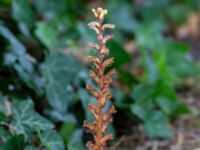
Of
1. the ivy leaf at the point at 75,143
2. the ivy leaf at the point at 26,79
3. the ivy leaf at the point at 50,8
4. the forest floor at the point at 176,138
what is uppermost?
the ivy leaf at the point at 50,8

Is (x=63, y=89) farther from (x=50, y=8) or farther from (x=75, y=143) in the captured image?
(x=50, y=8)

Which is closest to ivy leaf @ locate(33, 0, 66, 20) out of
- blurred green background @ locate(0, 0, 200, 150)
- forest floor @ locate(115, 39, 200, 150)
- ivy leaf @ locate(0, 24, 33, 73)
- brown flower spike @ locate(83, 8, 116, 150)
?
blurred green background @ locate(0, 0, 200, 150)

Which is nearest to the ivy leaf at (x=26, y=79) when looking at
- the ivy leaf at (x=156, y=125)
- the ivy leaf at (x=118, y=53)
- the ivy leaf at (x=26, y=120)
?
the ivy leaf at (x=26, y=120)

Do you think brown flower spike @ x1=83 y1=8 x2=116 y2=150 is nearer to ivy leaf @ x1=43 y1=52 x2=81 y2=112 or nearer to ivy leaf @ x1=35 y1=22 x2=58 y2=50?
ivy leaf @ x1=43 y1=52 x2=81 y2=112

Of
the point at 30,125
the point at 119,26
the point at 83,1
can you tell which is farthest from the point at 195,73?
the point at 83,1

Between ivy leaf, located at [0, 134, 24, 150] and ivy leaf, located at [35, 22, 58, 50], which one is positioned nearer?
ivy leaf, located at [0, 134, 24, 150]

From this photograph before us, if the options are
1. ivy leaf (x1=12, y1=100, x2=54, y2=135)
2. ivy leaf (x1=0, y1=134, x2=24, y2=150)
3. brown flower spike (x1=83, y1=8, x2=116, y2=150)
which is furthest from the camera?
ivy leaf (x1=12, y1=100, x2=54, y2=135)

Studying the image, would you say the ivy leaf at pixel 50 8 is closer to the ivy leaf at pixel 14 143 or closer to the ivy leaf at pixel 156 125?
the ivy leaf at pixel 156 125

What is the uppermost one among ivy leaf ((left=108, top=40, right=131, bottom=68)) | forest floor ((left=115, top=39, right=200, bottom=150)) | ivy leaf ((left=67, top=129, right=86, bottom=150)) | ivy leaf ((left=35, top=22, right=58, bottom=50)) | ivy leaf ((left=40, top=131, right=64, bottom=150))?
ivy leaf ((left=35, top=22, right=58, bottom=50))
